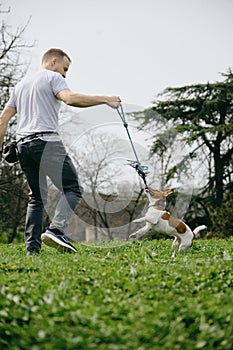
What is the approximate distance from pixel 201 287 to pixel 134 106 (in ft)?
13.8

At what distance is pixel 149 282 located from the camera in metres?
4.11

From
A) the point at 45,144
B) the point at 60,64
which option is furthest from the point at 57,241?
the point at 60,64

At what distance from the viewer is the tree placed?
20.6 meters

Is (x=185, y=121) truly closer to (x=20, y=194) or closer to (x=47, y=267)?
(x=20, y=194)

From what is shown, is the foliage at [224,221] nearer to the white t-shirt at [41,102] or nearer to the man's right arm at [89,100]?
the white t-shirt at [41,102]

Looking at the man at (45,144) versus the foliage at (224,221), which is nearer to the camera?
the man at (45,144)

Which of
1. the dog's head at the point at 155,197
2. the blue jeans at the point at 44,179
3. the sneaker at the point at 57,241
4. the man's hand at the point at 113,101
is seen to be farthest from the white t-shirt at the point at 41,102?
the dog's head at the point at 155,197

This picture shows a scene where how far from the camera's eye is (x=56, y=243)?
21.7 ft

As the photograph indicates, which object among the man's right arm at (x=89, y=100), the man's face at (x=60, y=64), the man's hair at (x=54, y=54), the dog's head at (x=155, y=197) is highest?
the man's hair at (x=54, y=54)

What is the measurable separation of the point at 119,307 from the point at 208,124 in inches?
708

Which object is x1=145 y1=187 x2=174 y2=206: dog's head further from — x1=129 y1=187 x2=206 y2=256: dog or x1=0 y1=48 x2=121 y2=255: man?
x1=0 y1=48 x2=121 y2=255: man

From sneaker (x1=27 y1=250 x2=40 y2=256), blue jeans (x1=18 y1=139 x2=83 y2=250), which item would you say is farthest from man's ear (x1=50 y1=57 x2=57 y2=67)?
sneaker (x1=27 y1=250 x2=40 y2=256)

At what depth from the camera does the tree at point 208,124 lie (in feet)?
67.7

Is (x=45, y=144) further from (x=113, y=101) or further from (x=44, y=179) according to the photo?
(x=113, y=101)
